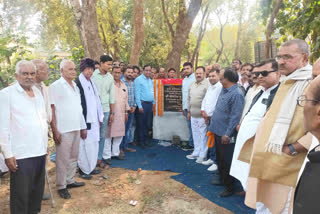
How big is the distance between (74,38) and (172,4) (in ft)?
23.9

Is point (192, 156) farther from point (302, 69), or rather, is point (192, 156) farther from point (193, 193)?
point (302, 69)

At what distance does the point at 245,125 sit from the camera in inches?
122

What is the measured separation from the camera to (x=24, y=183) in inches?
112

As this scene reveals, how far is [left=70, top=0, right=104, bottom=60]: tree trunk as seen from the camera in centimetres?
729

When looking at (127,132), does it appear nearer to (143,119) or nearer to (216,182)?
(143,119)

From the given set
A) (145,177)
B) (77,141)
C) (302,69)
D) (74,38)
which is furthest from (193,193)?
(74,38)

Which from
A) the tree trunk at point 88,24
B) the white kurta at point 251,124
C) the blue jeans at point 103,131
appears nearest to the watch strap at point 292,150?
the white kurta at point 251,124

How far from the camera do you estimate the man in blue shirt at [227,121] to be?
375cm

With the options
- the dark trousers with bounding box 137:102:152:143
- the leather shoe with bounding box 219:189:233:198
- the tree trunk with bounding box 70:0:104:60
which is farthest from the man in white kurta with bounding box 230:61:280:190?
the tree trunk with bounding box 70:0:104:60

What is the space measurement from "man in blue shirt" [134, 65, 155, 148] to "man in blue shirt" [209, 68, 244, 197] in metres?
2.59

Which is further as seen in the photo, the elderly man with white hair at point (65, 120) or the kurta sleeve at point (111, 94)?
the kurta sleeve at point (111, 94)

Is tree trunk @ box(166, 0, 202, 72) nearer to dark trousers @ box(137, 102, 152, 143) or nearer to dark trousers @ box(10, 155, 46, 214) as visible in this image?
dark trousers @ box(137, 102, 152, 143)

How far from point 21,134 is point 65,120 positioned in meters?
0.90

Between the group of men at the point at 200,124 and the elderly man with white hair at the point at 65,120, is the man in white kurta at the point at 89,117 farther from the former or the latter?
the elderly man with white hair at the point at 65,120
